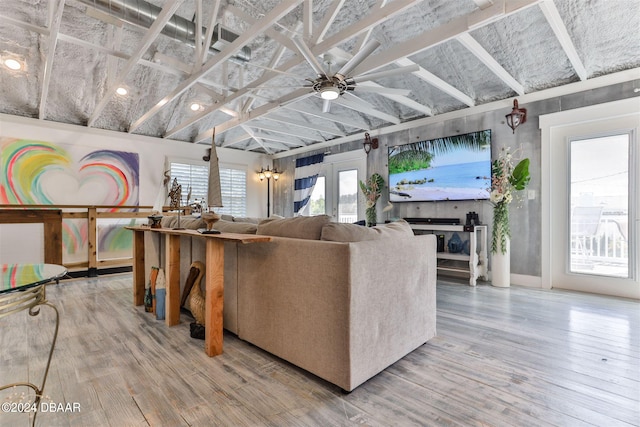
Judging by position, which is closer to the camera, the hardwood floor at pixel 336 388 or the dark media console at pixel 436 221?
the hardwood floor at pixel 336 388

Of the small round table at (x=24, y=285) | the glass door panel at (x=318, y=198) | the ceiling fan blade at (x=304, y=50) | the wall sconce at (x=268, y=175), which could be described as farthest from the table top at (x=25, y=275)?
the wall sconce at (x=268, y=175)

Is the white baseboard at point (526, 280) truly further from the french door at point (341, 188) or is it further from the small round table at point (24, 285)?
the small round table at point (24, 285)

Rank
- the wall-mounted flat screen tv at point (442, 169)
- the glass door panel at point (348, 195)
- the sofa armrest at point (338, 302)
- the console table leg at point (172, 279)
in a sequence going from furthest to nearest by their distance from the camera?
the glass door panel at point (348, 195) → the wall-mounted flat screen tv at point (442, 169) → the console table leg at point (172, 279) → the sofa armrest at point (338, 302)

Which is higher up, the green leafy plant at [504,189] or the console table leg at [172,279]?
the green leafy plant at [504,189]

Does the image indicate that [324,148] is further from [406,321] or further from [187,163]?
[406,321]

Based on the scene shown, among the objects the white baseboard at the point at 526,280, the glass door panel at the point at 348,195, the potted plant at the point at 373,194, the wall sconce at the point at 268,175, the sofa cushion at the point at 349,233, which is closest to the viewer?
the sofa cushion at the point at 349,233

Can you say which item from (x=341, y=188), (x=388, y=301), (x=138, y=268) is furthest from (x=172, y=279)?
(x=341, y=188)

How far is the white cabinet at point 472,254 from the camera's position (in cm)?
415

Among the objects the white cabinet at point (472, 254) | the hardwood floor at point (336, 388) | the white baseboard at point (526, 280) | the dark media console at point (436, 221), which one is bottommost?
the hardwood floor at point (336, 388)

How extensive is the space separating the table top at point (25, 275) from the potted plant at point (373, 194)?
15.6 ft

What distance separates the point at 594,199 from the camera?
372 cm

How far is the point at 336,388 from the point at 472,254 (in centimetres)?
320

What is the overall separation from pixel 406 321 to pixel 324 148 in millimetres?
5342

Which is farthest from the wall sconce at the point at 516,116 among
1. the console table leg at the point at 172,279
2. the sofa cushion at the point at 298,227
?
the console table leg at the point at 172,279
